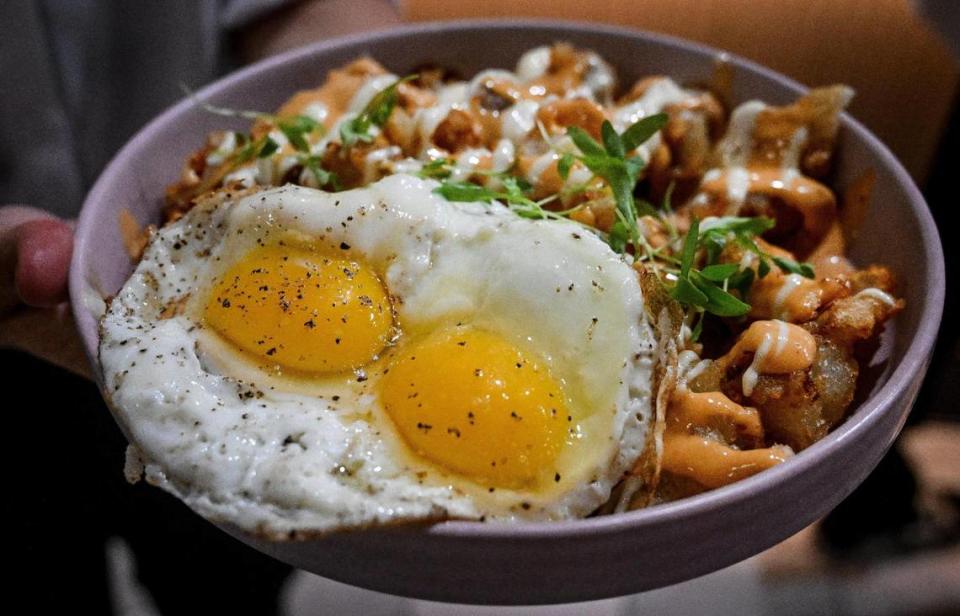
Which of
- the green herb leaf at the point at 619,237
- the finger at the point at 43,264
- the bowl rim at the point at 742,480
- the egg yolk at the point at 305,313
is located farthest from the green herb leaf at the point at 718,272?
the finger at the point at 43,264

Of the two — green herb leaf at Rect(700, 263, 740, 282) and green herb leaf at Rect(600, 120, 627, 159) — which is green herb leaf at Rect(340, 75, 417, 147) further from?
green herb leaf at Rect(700, 263, 740, 282)

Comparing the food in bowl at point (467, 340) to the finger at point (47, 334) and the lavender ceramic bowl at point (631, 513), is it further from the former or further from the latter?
the finger at point (47, 334)

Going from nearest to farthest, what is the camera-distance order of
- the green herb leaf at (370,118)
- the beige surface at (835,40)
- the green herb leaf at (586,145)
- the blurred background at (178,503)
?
the green herb leaf at (586,145) → the green herb leaf at (370,118) → the blurred background at (178,503) → the beige surface at (835,40)

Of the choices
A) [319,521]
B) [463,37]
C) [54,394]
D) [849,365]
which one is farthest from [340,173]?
[54,394]

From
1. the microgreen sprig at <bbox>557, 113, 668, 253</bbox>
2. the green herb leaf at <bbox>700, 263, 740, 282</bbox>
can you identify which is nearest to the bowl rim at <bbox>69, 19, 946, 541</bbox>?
the green herb leaf at <bbox>700, 263, 740, 282</bbox>

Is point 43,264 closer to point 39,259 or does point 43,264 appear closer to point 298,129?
point 39,259

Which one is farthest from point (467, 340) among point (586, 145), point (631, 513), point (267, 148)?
point (267, 148)
